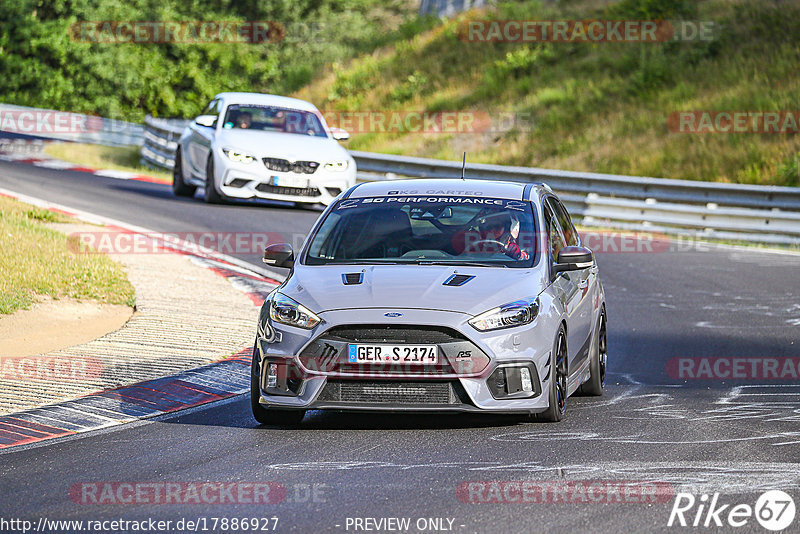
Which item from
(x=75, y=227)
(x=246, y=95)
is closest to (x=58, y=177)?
(x=246, y=95)

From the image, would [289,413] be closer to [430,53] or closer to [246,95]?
[246,95]

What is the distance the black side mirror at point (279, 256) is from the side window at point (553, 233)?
177cm

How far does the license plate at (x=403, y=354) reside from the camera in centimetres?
790

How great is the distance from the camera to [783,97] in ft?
96.8

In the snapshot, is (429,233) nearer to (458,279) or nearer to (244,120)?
(458,279)

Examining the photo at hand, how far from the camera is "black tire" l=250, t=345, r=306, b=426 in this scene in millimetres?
8297

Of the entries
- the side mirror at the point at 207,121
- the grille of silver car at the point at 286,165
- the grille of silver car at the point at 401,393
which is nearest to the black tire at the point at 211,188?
the side mirror at the point at 207,121

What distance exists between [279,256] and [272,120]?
1311cm

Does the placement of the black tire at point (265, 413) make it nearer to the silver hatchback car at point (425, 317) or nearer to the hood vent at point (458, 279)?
the silver hatchback car at point (425, 317)

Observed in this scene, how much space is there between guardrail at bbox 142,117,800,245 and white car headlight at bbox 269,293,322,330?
48.7 feet

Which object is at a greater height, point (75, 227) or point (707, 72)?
point (707, 72)

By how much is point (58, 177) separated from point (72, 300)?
522 inches

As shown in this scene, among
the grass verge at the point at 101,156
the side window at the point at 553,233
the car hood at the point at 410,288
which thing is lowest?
the grass verge at the point at 101,156

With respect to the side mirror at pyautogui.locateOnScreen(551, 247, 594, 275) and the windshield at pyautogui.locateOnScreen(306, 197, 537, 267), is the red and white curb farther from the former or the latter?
the side mirror at pyautogui.locateOnScreen(551, 247, 594, 275)
